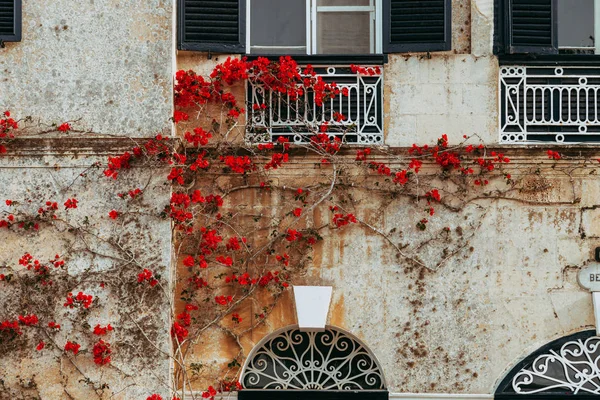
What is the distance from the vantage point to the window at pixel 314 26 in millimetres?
10148

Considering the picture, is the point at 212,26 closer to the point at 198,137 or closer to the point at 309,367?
the point at 198,137

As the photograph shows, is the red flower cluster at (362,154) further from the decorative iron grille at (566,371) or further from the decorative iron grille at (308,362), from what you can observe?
the decorative iron grille at (566,371)

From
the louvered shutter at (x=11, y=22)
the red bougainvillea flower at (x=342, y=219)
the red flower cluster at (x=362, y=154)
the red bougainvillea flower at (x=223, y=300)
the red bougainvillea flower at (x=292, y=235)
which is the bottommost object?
the red bougainvillea flower at (x=223, y=300)

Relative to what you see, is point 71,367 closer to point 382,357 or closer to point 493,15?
point 382,357

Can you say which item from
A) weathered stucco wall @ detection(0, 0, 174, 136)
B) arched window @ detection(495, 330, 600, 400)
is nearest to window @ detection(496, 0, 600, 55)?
arched window @ detection(495, 330, 600, 400)

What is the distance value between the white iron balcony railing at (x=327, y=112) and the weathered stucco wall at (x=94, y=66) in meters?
0.89

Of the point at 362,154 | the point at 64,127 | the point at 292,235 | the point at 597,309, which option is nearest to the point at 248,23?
the point at 362,154

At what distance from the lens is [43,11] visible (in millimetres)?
9867

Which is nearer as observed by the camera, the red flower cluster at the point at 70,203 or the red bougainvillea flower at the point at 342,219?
the red flower cluster at the point at 70,203

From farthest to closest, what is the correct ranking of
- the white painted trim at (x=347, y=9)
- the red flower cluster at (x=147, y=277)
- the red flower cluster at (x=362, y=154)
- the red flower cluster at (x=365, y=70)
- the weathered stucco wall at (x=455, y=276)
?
1. the white painted trim at (x=347, y=9)
2. the red flower cluster at (x=365, y=70)
3. the red flower cluster at (x=362, y=154)
4. the weathered stucco wall at (x=455, y=276)
5. the red flower cluster at (x=147, y=277)

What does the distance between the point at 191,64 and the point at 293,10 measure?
3.96 ft

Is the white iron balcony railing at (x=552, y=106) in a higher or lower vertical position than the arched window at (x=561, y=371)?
higher

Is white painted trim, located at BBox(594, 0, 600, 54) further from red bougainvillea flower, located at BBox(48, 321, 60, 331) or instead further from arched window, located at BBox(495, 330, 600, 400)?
red bougainvillea flower, located at BBox(48, 321, 60, 331)

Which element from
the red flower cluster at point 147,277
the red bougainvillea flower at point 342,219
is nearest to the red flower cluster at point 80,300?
the red flower cluster at point 147,277
